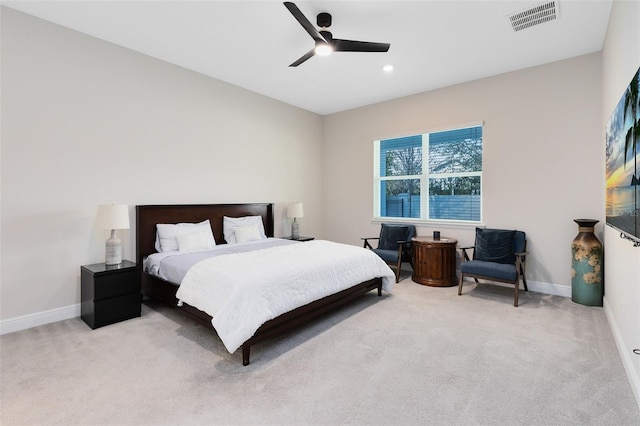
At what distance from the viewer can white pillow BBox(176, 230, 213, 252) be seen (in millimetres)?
4016

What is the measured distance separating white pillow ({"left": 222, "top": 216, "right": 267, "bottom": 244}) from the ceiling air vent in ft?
13.5

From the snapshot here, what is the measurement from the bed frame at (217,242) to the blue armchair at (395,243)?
0.90 metres

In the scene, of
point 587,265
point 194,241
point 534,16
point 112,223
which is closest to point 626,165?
point 534,16

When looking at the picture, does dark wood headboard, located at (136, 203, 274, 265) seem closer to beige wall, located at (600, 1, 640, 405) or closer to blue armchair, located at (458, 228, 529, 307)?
blue armchair, located at (458, 228, 529, 307)

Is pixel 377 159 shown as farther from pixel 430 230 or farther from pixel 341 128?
pixel 430 230

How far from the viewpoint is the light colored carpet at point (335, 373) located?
190 cm

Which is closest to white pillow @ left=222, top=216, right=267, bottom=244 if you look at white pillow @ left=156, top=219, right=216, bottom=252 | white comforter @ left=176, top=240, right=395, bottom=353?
white pillow @ left=156, top=219, right=216, bottom=252

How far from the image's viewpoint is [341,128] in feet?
21.2

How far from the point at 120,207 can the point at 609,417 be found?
4299 millimetres

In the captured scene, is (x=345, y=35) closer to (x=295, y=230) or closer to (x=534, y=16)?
(x=534, y=16)

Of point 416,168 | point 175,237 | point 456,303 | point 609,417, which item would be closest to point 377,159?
point 416,168

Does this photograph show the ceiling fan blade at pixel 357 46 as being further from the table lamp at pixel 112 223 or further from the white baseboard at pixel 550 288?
the white baseboard at pixel 550 288

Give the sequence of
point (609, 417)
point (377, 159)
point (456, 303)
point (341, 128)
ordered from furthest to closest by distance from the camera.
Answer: point (341, 128) → point (377, 159) → point (456, 303) → point (609, 417)

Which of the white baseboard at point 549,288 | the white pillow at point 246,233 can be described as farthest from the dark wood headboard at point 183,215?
the white baseboard at point 549,288
